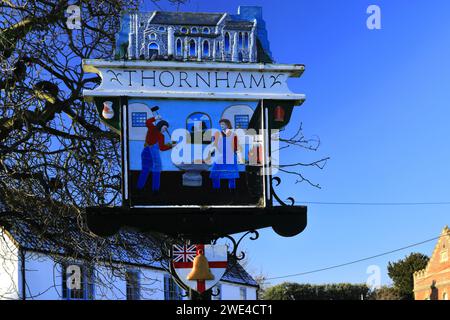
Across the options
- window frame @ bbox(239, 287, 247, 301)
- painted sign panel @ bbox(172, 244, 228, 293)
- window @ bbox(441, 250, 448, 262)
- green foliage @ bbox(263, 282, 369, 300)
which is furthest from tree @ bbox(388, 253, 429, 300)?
painted sign panel @ bbox(172, 244, 228, 293)

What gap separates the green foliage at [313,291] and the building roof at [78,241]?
25081 millimetres

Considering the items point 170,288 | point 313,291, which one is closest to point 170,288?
point 170,288

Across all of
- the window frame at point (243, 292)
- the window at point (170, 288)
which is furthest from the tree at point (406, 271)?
the window at point (170, 288)

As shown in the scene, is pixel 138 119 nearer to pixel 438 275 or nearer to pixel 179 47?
pixel 179 47

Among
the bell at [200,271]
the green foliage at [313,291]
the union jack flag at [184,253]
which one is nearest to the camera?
the bell at [200,271]

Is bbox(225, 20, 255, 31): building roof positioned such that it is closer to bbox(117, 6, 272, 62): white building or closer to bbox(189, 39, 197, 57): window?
bbox(117, 6, 272, 62): white building

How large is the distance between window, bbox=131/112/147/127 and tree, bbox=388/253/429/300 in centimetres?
4557

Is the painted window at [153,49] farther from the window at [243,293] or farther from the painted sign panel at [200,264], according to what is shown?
the window at [243,293]

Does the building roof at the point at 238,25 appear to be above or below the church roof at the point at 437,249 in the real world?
above

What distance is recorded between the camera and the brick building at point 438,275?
3878 cm

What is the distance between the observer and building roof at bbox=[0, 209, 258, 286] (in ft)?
31.3

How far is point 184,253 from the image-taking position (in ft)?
20.1
